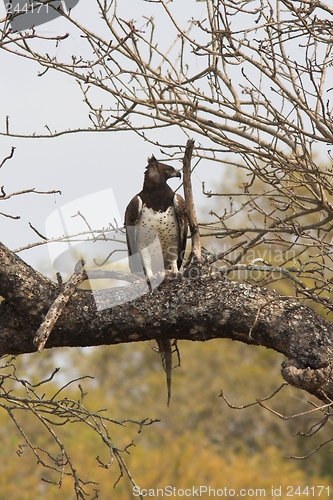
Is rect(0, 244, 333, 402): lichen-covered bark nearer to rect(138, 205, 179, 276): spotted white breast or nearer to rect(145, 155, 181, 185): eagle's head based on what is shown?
rect(138, 205, 179, 276): spotted white breast

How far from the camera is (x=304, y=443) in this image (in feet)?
63.8

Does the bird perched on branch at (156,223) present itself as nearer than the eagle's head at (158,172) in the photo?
Yes

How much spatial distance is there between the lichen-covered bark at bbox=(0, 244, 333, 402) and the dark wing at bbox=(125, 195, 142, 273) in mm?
1756

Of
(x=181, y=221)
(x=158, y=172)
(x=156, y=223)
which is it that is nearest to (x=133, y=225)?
(x=156, y=223)

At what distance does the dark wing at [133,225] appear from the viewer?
18.1 ft

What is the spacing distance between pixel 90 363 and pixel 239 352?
5.07m

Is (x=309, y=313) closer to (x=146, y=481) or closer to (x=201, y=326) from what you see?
(x=201, y=326)

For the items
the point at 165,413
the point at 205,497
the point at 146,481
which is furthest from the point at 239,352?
the point at 146,481

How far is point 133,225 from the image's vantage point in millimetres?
5555

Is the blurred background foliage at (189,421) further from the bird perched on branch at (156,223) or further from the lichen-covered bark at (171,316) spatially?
the lichen-covered bark at (171,316)

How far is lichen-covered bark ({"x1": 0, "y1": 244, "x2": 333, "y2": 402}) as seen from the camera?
133 inches

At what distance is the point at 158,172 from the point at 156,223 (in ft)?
1.52

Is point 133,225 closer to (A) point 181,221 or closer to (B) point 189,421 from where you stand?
(A) point 181,221

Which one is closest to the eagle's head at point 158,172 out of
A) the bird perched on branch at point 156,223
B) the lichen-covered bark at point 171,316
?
the bird perched on branch at point 156,223
